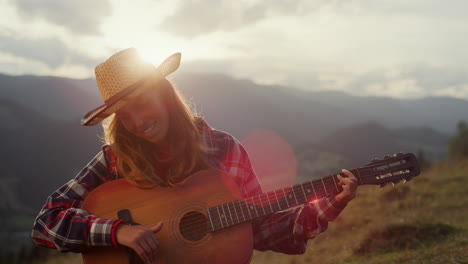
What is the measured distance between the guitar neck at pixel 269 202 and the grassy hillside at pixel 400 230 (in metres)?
2.31

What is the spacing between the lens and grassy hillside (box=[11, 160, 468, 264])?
482 centimetres

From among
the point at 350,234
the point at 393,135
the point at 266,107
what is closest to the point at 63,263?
the point at 350,234

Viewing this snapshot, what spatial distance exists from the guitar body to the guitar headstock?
42.6 inches

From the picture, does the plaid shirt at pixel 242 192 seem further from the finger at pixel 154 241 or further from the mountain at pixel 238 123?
the mountain at pixel 238 123

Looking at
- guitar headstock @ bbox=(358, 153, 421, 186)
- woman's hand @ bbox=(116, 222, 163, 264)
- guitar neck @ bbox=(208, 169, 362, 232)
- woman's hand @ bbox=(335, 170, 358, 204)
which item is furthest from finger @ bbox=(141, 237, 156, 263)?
guitar headstock @ bbox=(358, 153, 421, 186)

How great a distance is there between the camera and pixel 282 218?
3160mm

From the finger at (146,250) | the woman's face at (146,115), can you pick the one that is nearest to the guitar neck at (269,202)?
the finger at (146,250)

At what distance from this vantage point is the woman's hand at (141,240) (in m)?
2.65

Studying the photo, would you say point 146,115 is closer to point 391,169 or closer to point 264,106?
point 391,169

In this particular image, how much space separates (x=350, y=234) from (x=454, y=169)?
7668 millimetres

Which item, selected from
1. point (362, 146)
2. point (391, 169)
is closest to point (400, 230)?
point (391, 169)

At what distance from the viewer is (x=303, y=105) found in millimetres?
171375

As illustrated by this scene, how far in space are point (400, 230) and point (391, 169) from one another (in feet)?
10.4

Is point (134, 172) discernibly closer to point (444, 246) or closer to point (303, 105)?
point (444, 246)
